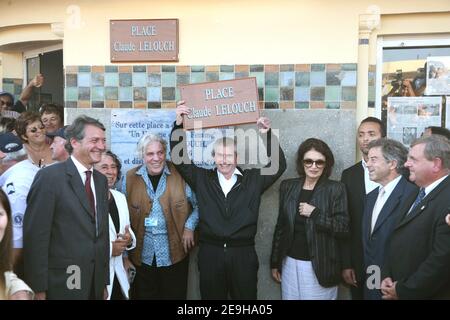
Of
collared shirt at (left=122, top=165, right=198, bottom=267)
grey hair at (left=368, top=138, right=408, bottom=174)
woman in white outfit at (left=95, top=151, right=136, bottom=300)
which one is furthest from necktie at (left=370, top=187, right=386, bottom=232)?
woman in white outfit at (left=95, top=151, right=136, bottom=300)

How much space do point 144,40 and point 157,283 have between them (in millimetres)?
2207

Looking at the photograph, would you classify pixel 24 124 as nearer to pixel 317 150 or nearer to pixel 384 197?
pixel 317 150

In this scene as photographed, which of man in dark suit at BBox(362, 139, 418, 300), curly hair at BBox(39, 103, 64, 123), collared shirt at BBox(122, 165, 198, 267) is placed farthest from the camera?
curly hair at BBox(39, 103, 64, 123)

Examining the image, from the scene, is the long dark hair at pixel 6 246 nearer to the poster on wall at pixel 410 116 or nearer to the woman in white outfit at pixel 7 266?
the woman in white outfit at pixel 7 266

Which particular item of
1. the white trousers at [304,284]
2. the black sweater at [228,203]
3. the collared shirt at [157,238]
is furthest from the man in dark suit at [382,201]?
the collared shirt at [157,238]

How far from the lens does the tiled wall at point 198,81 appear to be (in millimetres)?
4895

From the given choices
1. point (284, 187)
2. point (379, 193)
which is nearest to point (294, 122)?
point (284, 187)

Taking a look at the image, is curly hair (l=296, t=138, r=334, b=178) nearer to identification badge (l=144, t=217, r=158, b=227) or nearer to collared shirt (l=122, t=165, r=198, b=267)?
collared shirt (l=122, t=165, r=198, b=267)

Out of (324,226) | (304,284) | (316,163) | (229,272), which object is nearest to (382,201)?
(324,226)

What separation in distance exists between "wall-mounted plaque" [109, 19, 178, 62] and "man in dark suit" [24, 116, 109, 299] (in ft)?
4.65

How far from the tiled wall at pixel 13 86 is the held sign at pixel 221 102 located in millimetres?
2822

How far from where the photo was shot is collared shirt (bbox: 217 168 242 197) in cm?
443
